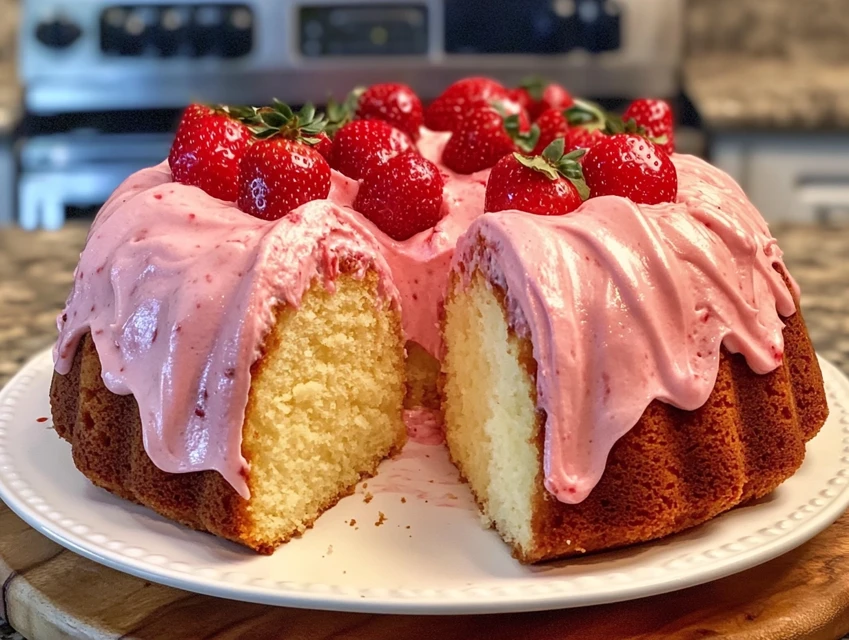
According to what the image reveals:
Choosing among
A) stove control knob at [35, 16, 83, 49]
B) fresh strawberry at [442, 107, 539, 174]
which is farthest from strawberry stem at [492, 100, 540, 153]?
stove control knob at [35, 16, 83, 49]

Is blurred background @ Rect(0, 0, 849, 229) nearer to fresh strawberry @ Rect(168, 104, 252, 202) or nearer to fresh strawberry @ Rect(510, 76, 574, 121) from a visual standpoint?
fresh strawberry @ Rect(510, 76, 574, 121)

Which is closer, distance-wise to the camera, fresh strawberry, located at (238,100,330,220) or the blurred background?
fresh strawberry, located at (238,100,330,220)

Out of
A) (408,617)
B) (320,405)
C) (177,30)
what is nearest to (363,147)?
(320,405)

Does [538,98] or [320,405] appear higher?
[538,98]

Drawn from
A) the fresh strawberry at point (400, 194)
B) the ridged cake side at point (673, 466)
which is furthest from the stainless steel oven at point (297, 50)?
the ridged cake side at point (673, 466)

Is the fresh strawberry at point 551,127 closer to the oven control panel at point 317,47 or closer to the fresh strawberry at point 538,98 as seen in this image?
the fresh strawberry at point 538,98

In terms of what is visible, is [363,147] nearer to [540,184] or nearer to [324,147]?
[324,147]
